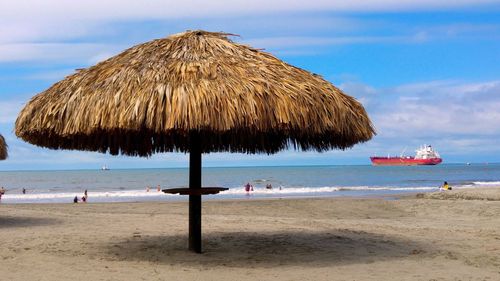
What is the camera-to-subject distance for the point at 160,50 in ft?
23.9

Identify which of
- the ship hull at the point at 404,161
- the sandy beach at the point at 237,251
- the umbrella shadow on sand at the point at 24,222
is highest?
the ship hull at the point at 404,161

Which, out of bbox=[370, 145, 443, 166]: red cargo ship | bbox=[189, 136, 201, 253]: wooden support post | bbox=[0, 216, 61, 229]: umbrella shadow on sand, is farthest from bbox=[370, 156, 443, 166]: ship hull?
bbox=[189, 136, 201, 253]: wooden support post

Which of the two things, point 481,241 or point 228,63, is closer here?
point 228,63

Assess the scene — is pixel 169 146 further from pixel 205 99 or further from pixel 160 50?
pixel 205 99

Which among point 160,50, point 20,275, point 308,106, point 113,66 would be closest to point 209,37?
point 160,50

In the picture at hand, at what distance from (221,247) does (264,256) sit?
906 millimetres

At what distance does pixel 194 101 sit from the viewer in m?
6.19

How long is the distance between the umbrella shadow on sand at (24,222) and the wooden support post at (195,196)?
17.9ft

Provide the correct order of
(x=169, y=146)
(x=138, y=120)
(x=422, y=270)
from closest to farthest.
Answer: (x=138, y=120)
(x=422, y=270)
(x=169, y=146)

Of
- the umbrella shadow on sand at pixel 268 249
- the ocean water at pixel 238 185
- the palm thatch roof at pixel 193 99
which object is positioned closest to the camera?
the palm thatch roof at pixel 193 99

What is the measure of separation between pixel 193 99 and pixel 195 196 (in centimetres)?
193

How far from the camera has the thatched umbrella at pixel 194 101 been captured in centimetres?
624

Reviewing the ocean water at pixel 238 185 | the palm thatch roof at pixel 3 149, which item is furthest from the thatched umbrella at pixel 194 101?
the ocean water at pixel 238 185

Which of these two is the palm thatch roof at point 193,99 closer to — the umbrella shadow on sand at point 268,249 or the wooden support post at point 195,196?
the wooden support post at point 195,196
